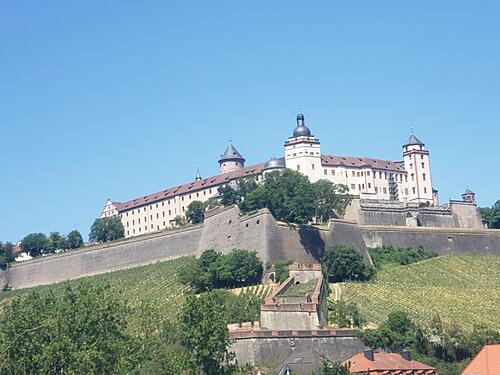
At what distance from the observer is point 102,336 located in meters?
45.0

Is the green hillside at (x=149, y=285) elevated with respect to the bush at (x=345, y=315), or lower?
elevated

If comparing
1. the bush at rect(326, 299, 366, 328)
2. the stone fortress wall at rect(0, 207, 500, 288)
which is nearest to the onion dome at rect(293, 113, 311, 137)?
the stone fortress wall at rect(0, 207, 500, 288)

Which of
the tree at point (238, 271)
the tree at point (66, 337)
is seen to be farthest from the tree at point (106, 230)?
the tree at point (66, 337)

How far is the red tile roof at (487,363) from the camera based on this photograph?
4262 centimetres

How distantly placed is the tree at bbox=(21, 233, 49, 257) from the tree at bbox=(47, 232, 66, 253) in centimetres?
57

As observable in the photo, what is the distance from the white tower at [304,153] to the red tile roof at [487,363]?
5578cm

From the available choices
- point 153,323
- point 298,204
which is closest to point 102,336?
point 153,323

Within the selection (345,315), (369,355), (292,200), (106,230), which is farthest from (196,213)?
(369,355)

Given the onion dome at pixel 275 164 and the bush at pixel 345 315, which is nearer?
the bush at pixel 345 315

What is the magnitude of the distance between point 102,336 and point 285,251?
3209 cm

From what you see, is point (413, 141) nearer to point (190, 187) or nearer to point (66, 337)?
point (190, 187)

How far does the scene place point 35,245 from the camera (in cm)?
10169

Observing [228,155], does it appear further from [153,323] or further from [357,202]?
[153,323]

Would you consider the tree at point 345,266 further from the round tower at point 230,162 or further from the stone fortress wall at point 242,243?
the round tower at point 230,162
